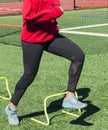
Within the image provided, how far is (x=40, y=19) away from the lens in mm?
4562

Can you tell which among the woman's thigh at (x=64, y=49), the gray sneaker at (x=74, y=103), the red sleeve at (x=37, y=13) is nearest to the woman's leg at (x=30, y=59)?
the woman's thigh at (x=64, y=49)

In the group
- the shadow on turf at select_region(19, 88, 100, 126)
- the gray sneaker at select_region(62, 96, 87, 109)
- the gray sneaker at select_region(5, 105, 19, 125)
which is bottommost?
the shadow on turf at select_region(19, 88, 100, 126)

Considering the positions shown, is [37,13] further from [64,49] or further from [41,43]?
[64,49]

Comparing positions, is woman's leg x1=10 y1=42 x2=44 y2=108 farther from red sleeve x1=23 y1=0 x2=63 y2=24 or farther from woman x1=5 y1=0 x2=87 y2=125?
red sleeve x1=23 y1=0 x2=63 y2=24

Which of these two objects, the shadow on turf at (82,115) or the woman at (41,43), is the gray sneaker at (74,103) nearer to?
the woman at (41,43)

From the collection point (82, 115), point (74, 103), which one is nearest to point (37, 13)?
point (74, 103)

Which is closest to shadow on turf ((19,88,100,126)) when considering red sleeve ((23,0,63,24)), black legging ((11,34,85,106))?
black legging ((11,34,85,106))

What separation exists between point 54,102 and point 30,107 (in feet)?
1.40

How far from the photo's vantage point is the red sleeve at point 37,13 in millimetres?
4512

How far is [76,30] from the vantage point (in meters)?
15.6

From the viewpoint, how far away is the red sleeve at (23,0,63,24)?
14.8 feet

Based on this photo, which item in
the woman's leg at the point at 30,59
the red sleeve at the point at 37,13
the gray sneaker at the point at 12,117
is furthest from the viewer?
the gray sneaker at the point at 12,117

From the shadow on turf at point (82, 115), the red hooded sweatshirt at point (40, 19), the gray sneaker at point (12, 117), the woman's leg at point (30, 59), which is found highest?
the red hooded sweatshirt at point (40, 19)

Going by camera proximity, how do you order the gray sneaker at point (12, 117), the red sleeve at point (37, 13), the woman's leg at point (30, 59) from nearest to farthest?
1. the red sleeve at point (37, 13)
2. the woman's leg at point (30, 59)
3. the gray sneaker at point (12, 117)
